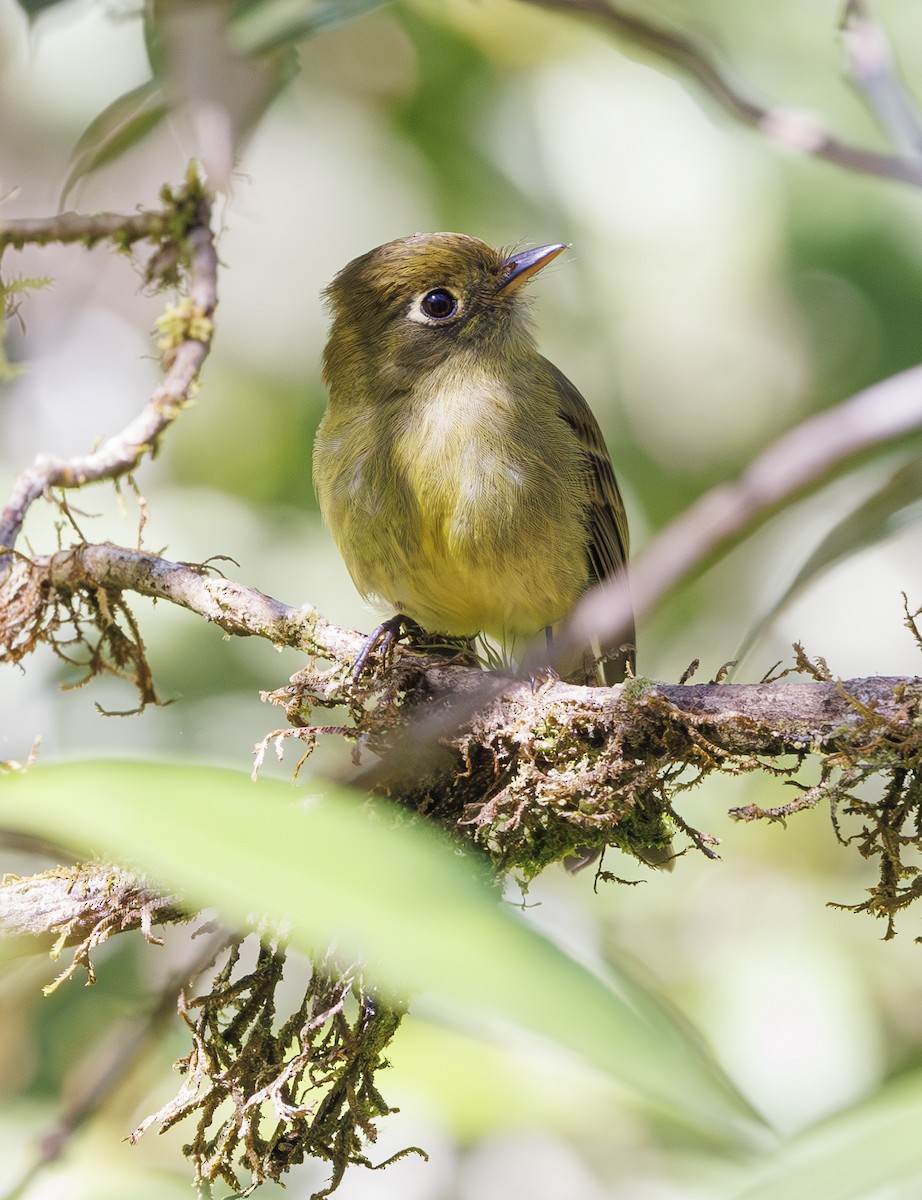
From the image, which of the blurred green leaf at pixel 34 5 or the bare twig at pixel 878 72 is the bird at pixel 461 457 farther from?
the blurred green leaf at pixel 34 5

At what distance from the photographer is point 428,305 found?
3.99 m

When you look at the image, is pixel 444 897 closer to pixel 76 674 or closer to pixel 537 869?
pixel 537 869

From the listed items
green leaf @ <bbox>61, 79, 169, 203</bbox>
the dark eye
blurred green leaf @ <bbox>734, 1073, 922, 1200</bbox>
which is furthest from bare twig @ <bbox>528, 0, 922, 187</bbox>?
blurred green leaf @ <bbox>734, 1073, 922, 1200</bbox>

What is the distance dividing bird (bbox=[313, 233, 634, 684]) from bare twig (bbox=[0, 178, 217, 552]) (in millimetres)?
631

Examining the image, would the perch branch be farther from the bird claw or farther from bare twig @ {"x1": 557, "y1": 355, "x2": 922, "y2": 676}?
bare twig @ {"x1": 557, "y1": 355, "x2": 922, "y2": 676}

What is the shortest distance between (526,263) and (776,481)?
1.42 metres

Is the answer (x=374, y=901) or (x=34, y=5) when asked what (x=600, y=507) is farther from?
(x=374, y=901)

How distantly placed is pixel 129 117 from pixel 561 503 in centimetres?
175

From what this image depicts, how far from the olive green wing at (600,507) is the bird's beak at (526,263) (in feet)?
1.01

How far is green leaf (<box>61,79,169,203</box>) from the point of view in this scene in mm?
3617

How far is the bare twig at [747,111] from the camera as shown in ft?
11.3

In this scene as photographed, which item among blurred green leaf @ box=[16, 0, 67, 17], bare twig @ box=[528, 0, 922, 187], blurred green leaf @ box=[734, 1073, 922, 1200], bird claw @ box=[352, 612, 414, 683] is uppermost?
blurred green leaf @ box=[16, 0, 67, 17]

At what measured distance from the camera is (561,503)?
366cm

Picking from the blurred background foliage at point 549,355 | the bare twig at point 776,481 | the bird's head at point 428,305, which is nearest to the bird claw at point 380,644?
the blurred background foliage at point 549,355
